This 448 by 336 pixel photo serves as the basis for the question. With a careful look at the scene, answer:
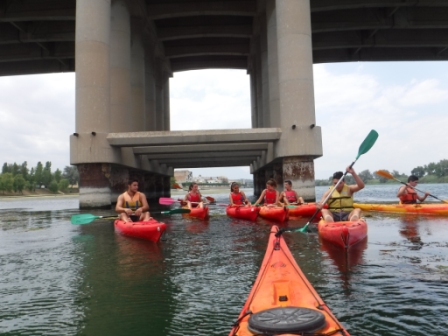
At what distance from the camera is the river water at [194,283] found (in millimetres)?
4219

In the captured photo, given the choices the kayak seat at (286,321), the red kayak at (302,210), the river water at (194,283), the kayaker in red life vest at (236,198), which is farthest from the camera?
the kayaker in red life vest at (236,198)

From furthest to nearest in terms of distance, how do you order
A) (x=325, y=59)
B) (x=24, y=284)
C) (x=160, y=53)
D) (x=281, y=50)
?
1. (x=325, y=59)
2. (x=160, y=53)
3. (x=281, y=50)
4. (x=24, y=284)

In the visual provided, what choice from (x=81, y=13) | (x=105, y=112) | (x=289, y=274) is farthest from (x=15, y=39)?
(x=289, y=274)

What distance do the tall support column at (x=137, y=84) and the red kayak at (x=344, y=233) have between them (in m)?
21.3

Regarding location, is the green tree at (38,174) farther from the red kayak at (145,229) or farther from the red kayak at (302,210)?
the red kayak at (145,229)

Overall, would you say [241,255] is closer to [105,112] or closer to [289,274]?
[289,274]

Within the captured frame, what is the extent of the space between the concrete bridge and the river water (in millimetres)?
10266

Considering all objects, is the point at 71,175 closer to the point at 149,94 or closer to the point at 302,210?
the point at 149,94

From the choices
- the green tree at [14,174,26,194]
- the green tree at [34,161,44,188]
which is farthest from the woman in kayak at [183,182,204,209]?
the green tree at [34,161,44,188]

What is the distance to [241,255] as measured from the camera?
7656mm

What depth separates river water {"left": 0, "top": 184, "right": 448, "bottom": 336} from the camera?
4.22 metres

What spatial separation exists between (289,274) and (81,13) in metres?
19.8

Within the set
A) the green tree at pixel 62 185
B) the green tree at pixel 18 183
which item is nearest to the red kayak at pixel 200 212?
the green tree at pixel 18 183

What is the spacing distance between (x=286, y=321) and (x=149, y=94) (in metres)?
30.3
